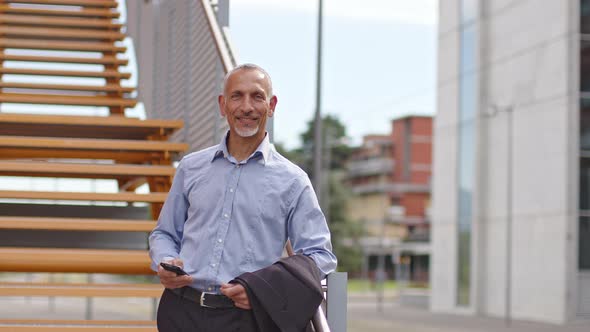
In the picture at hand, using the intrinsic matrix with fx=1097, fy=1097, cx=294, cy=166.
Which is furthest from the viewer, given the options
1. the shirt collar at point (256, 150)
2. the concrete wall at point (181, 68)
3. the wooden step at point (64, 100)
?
the wooden step at point (64, 100)

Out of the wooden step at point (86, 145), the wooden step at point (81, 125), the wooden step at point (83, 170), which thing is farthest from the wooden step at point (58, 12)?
the wooden step at point (83, 170)

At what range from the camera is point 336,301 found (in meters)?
3.48

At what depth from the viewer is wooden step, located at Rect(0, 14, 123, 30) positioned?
10172 millimetres

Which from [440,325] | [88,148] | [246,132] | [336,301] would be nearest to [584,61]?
[440,325]

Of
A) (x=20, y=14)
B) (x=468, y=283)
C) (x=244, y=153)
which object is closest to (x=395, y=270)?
(x=468, y=283)

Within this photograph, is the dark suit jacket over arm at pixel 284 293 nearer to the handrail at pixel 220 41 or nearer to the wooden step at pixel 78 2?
the handrail at pixel 220 41

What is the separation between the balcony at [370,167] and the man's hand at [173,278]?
9626 cm

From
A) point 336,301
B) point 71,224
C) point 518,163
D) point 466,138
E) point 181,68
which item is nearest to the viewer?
point 336,301

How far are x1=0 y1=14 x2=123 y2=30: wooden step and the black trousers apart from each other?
7.58m

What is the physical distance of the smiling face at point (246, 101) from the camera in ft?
9.95

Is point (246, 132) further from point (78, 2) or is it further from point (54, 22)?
point (78, 2)

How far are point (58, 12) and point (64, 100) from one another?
243 cm

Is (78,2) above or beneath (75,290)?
above

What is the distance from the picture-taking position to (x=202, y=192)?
313cm
